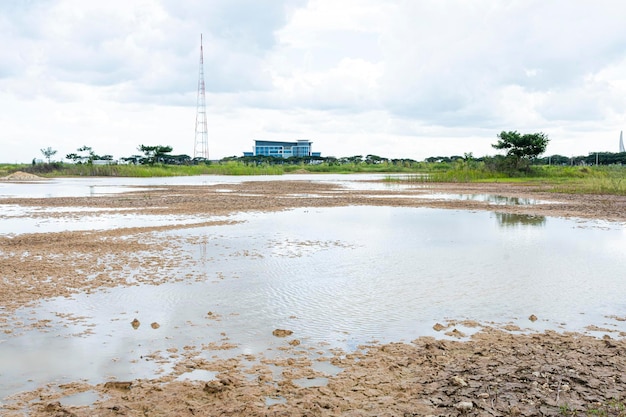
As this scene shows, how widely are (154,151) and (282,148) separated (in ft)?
278

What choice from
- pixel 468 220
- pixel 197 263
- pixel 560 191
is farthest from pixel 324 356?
pixel 560 191

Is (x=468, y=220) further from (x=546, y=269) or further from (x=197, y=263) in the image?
(x=197, y=263)

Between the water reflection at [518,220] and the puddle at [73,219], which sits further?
the water reflection at [518,220]

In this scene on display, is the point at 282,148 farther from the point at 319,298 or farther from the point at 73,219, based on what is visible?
the point at 319,298

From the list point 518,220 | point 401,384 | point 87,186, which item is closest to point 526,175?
point 518,220

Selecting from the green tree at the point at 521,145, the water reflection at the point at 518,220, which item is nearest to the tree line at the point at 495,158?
the green tree at the point at 521,145

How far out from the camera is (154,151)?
9594 centimetres

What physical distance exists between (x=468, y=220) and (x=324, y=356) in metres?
13.7


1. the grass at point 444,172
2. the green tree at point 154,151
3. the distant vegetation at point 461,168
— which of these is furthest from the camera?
the green tree at point 154,151

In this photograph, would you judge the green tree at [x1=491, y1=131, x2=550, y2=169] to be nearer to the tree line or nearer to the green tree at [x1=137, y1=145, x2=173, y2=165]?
the tree line

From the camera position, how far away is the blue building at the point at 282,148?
17600 centimetres

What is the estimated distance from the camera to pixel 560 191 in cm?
3347

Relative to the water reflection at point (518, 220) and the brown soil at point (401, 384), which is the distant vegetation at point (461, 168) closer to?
the water reflection at point (518, 220)

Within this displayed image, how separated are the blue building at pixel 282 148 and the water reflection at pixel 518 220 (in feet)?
515
